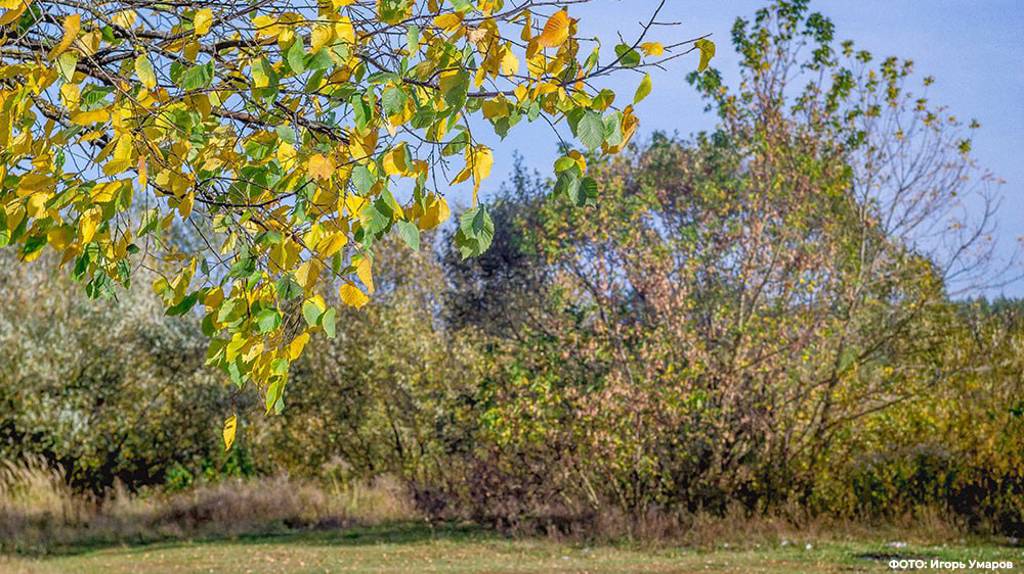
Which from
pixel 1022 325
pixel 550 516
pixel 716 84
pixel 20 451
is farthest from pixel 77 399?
pixel 1022 325

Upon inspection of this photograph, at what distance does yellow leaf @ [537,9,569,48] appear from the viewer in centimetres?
329

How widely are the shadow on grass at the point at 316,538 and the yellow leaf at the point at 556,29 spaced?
1193cm

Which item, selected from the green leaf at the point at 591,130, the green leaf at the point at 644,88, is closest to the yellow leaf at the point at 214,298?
the green leaf at the point at 591,130

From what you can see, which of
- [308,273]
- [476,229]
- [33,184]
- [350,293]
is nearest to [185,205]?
[33,184]

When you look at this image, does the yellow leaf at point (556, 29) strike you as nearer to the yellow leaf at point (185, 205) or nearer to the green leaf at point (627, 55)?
the green leaf at point (627, 55)

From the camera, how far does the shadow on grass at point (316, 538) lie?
15.1 metres

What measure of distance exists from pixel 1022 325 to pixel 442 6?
12.9 m

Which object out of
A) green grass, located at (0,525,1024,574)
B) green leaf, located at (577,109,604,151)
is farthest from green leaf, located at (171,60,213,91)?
green grass, located at (0,525,1024,574)

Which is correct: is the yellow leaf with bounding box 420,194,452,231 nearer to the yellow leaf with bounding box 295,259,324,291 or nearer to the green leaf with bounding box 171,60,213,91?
the yellow leaf with bounding box 295,259,324,291

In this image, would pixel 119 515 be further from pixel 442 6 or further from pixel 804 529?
pixel 442 6

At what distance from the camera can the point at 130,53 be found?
4574 millimetres

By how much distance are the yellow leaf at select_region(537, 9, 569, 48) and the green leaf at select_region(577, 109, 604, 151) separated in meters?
0.24

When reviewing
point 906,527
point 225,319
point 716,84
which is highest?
point 716,84

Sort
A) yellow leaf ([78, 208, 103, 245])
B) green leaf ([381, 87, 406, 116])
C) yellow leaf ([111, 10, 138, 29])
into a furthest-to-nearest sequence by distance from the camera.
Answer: yellow leaf ([111, 10, 138, 29])
yellow leaf ([78, 208, 103, 245])
green leaf ([381, 87, 406, 116])
